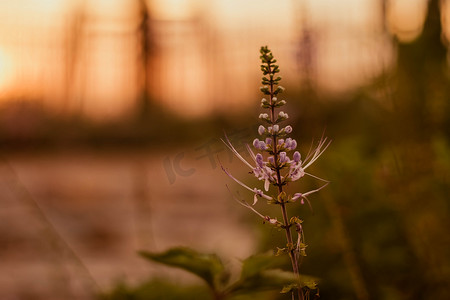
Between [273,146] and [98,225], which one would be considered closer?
[273,146]

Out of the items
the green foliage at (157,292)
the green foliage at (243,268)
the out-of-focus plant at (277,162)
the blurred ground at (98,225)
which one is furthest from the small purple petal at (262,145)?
the green foliage at (157,292)

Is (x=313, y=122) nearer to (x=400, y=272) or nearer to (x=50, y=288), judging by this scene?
(x=400, y=272)

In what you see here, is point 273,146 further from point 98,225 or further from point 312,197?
point 98,225

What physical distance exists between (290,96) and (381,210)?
9.14 ft


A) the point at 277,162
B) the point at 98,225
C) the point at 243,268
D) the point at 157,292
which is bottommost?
the point at 98,225

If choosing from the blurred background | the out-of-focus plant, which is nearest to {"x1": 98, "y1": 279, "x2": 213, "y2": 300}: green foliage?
the blurred background

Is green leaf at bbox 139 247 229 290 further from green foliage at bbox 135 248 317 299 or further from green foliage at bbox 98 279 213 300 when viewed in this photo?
green foliage at bbox 98 279 213 300


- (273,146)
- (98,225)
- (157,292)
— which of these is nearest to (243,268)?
(273,146)

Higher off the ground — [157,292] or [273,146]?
[273,146]

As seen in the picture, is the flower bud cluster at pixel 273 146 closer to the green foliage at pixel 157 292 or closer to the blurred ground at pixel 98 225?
the blurred ground at pixel 98 225

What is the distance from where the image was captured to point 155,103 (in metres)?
13.2

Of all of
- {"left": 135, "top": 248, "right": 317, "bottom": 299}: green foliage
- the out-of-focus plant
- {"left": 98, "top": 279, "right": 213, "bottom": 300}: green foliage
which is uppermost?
the out-of-focus plant

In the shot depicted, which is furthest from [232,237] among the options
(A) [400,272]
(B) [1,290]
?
(A) [400,272]

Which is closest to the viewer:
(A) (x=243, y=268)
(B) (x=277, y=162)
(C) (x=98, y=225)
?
(B) (x=277, y=162)
